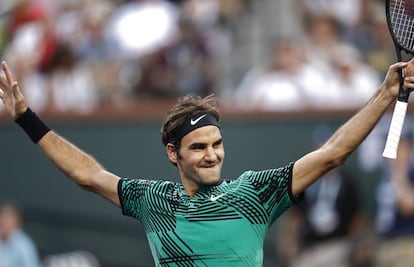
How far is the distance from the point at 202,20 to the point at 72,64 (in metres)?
1.74

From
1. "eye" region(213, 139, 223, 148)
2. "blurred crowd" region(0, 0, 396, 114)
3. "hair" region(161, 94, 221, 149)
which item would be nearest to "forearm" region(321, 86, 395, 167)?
"eye" region(213, 139, 223, 148)

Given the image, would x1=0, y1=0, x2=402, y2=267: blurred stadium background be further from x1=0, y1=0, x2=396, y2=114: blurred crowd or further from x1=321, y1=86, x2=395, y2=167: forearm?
x1=321, y1=86, x2=395, y2=167: forearm

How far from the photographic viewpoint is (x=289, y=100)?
13070mm

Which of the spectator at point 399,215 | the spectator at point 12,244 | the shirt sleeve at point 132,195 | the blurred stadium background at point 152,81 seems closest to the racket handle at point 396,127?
the shirt sleeve at point 132,195

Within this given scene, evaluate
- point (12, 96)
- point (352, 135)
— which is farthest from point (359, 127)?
point (12, 96)

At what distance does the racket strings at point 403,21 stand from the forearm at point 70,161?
1.79 m

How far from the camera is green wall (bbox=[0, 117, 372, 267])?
13188 mm

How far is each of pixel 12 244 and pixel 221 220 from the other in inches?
314

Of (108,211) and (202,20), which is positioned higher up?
(202,20)

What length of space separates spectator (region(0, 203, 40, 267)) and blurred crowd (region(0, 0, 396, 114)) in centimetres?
147

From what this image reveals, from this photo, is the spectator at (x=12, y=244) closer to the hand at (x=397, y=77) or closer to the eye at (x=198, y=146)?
the eye at (x=198, y=146)

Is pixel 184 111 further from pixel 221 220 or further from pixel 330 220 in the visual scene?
pixel 330 220

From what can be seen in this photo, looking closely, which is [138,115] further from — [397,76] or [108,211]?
[397,76]

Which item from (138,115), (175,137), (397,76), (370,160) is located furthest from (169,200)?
(138,115)
